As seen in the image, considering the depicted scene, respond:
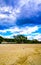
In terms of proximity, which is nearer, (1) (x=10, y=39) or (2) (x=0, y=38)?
(2) (x=0, y=38)

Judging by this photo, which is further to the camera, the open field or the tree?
the tree

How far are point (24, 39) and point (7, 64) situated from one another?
254ft

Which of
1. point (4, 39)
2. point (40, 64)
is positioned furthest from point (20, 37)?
point (40, 64)

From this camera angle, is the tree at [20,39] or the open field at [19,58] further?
the tree at [20,39]

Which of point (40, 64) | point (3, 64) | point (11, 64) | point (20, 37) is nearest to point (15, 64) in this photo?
point (11, 64)

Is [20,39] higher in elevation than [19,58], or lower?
higher

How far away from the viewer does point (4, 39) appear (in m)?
83.8

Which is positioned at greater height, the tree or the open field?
the tree

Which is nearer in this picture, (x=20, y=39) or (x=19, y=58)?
(x=19, y=58)

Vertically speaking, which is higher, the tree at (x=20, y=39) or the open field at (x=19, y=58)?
the tree at (x=20, y=39)

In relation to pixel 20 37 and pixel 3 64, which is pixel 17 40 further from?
pixel 3 64

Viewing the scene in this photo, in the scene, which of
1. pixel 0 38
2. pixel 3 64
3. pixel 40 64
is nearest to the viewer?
pixel 3 64

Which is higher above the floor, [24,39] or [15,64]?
[24,39]

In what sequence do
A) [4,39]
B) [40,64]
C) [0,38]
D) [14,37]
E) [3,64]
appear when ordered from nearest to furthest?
1. [3,64]
2. [40,64]
3. [0,38]
4. [4,39]
5. [14,37]
